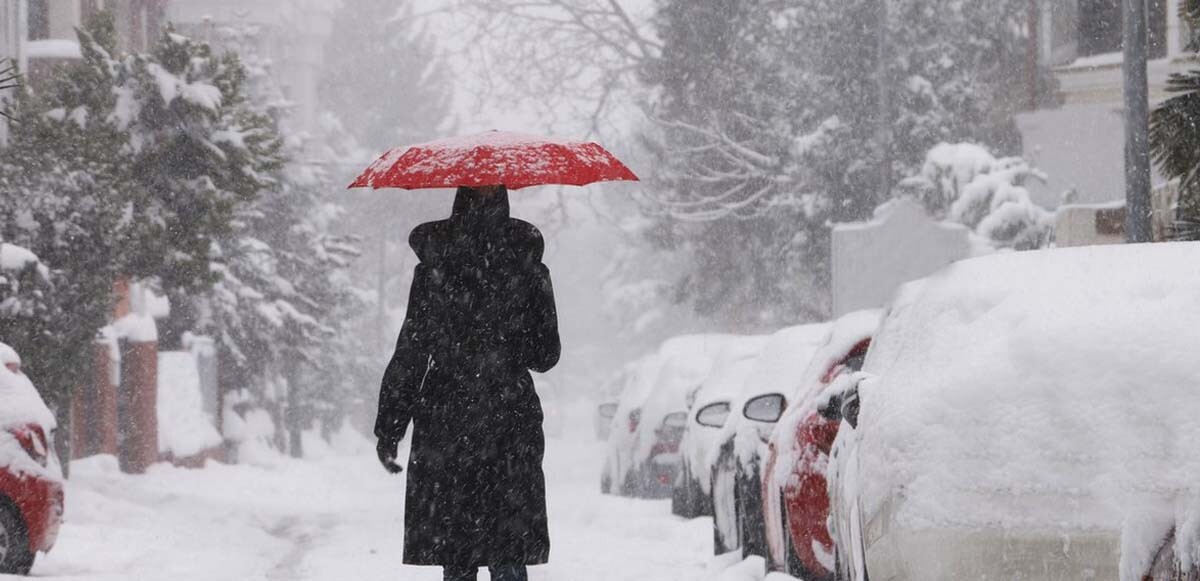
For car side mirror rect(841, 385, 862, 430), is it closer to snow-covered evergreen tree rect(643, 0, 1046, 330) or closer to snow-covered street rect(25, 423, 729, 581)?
snow-covered street rect(25, 423, 729, 581)

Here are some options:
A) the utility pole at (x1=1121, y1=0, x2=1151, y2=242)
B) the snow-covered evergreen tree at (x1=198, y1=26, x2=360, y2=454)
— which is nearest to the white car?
the snow-covered evergreen tree at (x1=198, y1=26, x2=360, y2=454)

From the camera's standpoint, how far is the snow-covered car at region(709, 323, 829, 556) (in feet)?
34.2

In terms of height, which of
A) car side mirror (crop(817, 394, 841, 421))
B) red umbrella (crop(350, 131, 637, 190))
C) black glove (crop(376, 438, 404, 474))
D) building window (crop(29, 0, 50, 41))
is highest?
building window (crop(29, 0, 50, 41))

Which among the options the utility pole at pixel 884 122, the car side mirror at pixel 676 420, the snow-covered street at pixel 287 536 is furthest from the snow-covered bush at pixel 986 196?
the car side mirror at pixel 676 420

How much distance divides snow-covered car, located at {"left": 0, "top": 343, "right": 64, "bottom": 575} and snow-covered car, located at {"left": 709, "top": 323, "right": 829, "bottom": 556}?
3979 mm

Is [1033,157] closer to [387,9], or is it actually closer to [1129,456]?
[1129,456]

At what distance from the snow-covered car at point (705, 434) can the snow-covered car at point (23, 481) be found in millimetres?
4439

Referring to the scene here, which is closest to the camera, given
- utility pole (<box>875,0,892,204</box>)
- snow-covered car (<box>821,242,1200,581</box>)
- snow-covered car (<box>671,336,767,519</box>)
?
snow-covered car (<box>821,242,1200,581</box>)

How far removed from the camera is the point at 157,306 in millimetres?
31750

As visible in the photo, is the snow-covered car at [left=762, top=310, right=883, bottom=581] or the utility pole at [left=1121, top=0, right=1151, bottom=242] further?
the utility pole at [left=1121, top=0, right=1151, bottom=242]

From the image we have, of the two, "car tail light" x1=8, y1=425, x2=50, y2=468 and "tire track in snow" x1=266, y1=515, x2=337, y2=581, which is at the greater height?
"car tail light" x1=8, y1=425, x2=50, y2=468

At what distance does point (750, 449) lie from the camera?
34.6 feet

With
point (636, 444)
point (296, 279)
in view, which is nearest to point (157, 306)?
point (296, 279)

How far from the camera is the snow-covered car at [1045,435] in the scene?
444 cm
